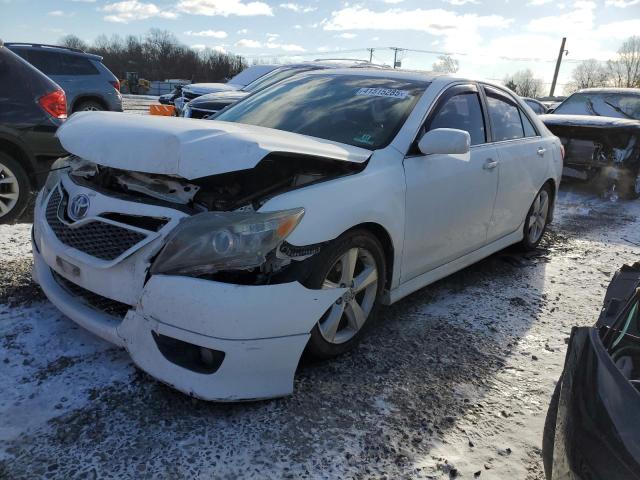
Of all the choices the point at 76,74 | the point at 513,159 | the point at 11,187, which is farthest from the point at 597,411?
the point at 76,74

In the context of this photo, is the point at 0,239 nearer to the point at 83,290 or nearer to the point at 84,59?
the point at 83,290

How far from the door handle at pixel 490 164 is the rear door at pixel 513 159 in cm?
9

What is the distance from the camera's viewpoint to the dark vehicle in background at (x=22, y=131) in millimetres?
4719

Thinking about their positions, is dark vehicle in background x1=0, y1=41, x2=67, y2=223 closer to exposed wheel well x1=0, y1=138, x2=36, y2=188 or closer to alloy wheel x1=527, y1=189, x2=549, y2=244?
exposed wheel well x1=0, y1=138, x2=36, y2=188

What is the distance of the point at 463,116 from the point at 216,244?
91.3 inches

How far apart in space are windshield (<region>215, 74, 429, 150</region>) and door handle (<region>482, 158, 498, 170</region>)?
0.75 meters

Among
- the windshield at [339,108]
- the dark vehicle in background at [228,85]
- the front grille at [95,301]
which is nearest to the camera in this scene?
the front grille at [95,301]

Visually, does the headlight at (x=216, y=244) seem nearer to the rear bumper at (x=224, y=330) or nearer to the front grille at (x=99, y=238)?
the rear bumper at (x=224, y=330)

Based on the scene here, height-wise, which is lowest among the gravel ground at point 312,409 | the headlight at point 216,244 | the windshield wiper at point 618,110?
the gravel ground at point 312,409

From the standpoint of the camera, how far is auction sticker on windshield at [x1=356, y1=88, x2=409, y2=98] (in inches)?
135

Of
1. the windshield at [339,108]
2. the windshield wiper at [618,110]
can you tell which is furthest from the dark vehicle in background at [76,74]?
the windshield wiper at [618,110]

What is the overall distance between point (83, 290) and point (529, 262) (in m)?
3.96

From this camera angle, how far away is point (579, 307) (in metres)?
3.96

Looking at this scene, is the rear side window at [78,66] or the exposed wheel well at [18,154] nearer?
the exposed wheel well at [18,154]
